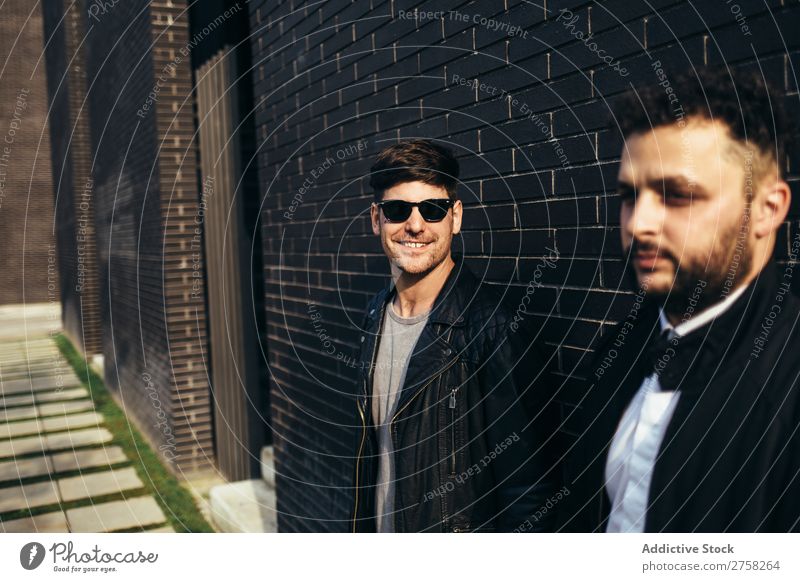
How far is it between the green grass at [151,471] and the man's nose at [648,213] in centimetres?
499

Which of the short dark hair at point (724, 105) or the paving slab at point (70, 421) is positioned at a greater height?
the short dark hair at point (724, 105)

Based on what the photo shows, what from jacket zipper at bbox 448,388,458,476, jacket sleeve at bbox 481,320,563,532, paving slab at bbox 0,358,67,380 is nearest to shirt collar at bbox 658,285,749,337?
jacket sleeve at bbox 481,320,563,532

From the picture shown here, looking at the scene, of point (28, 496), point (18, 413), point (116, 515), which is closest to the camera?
point (116, 515)

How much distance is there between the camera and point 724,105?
1920mm

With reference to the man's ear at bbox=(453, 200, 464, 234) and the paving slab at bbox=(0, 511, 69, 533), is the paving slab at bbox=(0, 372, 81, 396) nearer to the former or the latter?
the paving slab at bbox=(0, 511, 69, 533)

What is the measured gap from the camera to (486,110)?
284 cm

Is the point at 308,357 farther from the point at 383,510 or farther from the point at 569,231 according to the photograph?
the point at 569,231

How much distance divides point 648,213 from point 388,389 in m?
1.14

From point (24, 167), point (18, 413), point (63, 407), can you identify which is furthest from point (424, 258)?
point (24, 167)

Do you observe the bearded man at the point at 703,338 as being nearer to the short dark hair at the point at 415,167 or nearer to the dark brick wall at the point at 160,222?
the short dark hair at the point at 415,167

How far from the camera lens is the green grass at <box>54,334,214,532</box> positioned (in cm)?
613

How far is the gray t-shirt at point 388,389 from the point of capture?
258 cm

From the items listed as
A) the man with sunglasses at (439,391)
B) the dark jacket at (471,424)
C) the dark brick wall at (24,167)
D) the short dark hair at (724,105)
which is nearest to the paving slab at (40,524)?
the man with sunglasses at (439,391)

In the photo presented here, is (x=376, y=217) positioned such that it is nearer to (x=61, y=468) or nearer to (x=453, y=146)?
(x=453, y=146)
